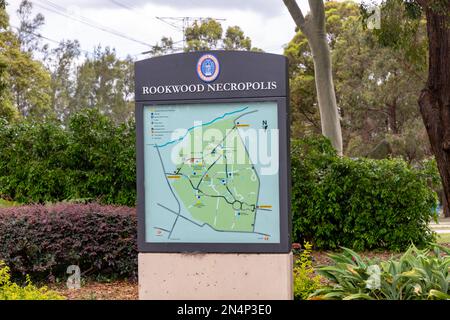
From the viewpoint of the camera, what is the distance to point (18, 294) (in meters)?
6.44

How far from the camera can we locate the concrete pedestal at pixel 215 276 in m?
6.00

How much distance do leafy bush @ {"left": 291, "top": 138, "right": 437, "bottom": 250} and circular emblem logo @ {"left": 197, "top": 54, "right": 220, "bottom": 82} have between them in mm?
5967

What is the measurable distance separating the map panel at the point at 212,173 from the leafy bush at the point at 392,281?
76cm

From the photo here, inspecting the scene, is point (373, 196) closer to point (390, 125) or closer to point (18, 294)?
point (18, 294)

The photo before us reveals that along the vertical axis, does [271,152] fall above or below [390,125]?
below

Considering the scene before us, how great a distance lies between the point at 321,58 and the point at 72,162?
924 cm

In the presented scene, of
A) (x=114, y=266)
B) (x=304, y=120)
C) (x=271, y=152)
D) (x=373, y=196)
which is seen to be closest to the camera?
(x=271, y=152)

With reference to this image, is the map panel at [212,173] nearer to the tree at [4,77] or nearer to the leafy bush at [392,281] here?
the leafy bush at [392,281]

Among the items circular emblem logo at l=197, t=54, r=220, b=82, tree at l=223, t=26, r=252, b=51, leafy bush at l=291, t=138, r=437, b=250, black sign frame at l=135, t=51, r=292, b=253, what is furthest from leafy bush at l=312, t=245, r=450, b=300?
tree at l=223, t=26, r=252, b=51

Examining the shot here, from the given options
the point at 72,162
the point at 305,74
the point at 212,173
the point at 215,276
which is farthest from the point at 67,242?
the point at 305,74

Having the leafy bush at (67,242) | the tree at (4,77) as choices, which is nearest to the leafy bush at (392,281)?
the leafy bush at (67,242)

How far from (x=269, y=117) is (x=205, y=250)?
130 centimetres

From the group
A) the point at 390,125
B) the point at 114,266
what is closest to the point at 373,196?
the point at 114,266

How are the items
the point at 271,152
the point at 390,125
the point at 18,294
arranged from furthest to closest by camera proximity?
the point at 390,125
the point at 18,294
the point at 271,152
